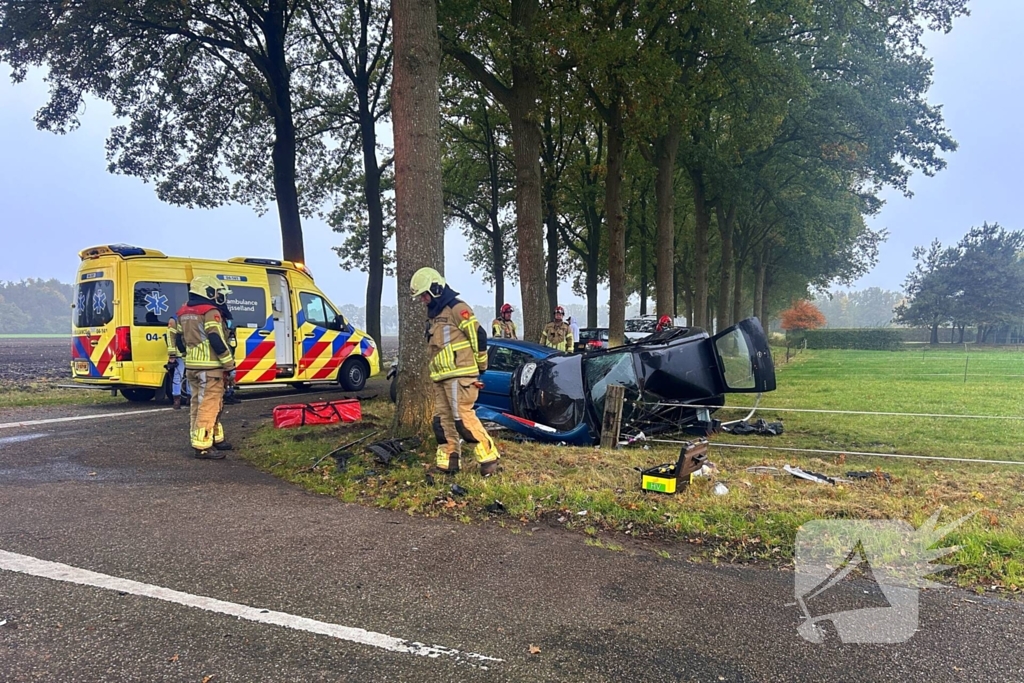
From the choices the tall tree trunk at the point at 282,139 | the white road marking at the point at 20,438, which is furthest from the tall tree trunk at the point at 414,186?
the tall tree trunk at the point at 282,139

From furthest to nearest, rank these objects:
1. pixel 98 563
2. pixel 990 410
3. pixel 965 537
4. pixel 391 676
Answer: pixel 990 410 → pixel 965 537 → pixel 98 563 → pixel 391 676

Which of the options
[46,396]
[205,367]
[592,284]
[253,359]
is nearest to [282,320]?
[253,359]

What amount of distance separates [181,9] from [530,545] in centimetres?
1583

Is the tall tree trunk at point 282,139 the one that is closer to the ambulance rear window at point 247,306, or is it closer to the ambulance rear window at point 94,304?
the ambulance rear window at point 247,306

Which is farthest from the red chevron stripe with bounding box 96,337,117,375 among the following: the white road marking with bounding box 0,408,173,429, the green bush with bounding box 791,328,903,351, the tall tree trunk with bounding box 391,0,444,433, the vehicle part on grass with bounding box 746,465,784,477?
the green bush with bounding box 791,328,903,351

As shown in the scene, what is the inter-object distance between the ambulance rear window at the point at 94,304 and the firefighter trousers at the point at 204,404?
16.0ft

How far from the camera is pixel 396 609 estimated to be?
3111 millimetres

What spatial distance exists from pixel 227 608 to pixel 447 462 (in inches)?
105

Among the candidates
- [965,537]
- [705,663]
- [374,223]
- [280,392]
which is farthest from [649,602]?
[374,223]

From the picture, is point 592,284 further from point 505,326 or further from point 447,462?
point 447,462

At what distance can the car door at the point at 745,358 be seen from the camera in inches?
274

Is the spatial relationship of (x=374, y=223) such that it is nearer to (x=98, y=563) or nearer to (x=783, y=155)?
(x=783, y=155)

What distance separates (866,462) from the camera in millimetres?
6754

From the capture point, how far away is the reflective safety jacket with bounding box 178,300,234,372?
21.6 ft
